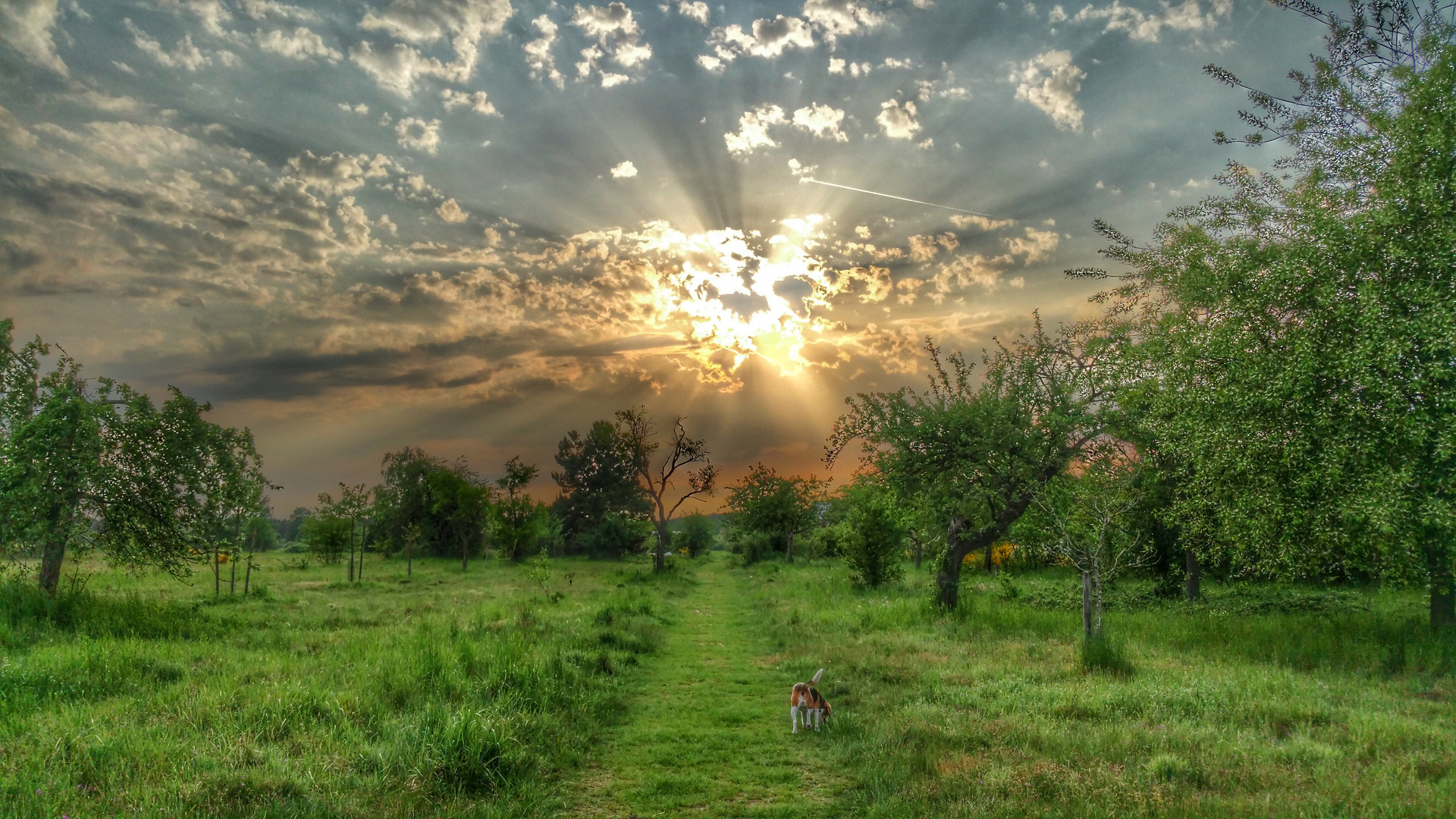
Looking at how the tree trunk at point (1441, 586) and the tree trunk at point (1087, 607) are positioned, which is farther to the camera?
the tree trunk at point (1441, 586)

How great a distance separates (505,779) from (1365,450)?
1613 centimetres

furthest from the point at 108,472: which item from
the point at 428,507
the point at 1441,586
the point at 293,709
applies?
the point at 428,507

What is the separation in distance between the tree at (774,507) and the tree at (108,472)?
4534 cm

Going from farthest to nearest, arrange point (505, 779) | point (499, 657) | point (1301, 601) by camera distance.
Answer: point (1301, 601), point (499, 657), point (505, 779)

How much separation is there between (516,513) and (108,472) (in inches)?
1636

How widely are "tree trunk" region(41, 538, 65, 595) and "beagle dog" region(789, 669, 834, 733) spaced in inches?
763

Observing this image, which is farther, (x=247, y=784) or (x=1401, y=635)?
(x=1401, y=635)

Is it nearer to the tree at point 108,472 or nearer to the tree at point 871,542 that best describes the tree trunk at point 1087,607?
the tree at point 871,542

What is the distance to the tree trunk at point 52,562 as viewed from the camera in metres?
16.3

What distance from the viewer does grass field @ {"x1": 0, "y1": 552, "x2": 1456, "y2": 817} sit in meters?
6.54

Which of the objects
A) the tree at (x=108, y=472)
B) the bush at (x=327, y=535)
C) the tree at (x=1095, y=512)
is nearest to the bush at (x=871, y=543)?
the tree at (x=1095, y=512)

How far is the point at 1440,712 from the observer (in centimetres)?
968

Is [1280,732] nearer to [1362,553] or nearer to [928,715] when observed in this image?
[928,715]

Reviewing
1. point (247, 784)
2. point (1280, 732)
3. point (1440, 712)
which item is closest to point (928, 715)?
point (1280, 732)
